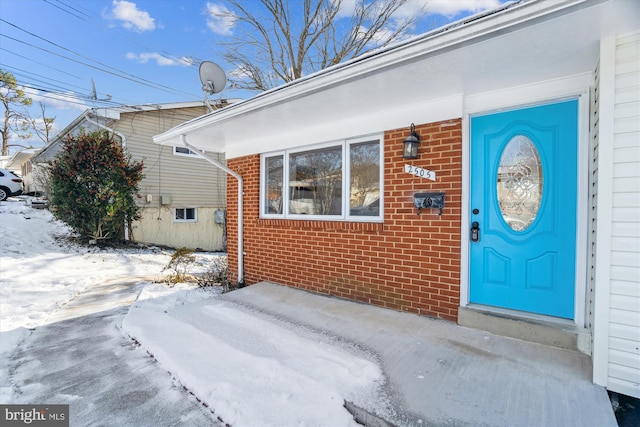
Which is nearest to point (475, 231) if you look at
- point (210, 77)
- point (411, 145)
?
point (411, 145)

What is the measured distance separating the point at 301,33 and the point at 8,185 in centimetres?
1467

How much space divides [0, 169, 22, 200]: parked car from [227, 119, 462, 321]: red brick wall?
16.3 meters

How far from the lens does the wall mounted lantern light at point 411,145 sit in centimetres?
353

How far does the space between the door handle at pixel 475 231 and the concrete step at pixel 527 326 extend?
0.68m

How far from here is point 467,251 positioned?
3352mm

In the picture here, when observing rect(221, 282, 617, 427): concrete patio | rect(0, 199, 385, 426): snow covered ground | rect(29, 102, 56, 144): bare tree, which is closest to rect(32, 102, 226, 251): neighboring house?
rect(0, 199, 385, 426): snow covered ground

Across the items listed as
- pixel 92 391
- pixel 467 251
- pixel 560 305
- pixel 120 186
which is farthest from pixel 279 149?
pixel 120 186

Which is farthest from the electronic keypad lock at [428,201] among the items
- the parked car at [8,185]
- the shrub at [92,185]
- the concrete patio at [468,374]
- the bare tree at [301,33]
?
the parked car at [8,185]

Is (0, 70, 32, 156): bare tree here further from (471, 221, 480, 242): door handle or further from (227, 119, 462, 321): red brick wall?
(471, 221, 480, 242): door handle

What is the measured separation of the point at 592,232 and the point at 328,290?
2978 mm

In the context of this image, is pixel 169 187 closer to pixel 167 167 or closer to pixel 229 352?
pixel 167 167

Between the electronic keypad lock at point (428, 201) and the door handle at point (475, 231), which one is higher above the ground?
the electronic keypad lock at point (428, 201)

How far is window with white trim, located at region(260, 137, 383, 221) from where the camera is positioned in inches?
163

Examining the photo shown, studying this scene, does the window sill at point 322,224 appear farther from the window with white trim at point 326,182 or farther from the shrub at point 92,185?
the shrub at point 92,185
